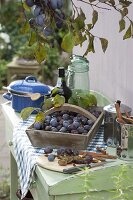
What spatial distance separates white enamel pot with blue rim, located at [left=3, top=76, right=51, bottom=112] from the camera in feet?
8.66

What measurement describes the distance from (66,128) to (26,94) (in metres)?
0.59

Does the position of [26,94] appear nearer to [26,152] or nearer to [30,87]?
[30,87]

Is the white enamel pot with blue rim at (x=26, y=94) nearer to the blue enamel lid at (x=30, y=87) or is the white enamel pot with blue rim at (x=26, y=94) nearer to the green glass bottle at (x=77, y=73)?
the blue enamel lid at (x=30, y=87)

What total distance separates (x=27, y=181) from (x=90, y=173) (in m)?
0.33

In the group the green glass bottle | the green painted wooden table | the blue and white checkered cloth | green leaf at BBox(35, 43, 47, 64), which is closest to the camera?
green leaf at BBox(35, 43, 47, 64)

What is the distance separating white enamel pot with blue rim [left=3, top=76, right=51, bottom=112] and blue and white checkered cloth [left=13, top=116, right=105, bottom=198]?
270 mm

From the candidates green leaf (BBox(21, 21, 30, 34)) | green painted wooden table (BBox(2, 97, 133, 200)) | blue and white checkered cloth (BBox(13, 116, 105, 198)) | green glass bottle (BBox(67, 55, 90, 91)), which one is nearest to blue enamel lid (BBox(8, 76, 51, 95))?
green glass bottle (BBox(67, 55, 90, 91))

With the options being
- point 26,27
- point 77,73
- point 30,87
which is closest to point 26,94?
point 30,87

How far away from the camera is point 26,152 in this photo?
6.86 feet

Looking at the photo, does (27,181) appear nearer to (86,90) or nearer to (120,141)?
(120,141)

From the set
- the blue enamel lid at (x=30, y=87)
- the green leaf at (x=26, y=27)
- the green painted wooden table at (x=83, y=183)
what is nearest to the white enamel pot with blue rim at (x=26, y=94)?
the blue enamel lid at (x=30, y=87)

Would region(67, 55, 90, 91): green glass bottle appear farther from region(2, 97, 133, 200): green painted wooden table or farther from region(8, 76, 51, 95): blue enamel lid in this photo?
region(2, 97, 133, 200): green painted wooden table

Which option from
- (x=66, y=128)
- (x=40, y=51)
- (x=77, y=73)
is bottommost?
(x=66, y=128)

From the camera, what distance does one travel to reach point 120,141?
1967mm
